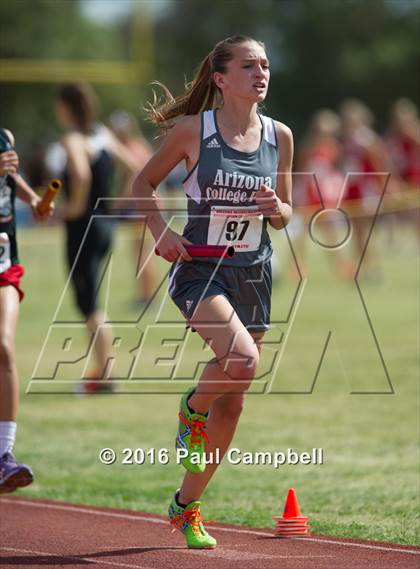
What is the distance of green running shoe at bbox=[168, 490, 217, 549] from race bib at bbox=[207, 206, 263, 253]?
47.9 inches

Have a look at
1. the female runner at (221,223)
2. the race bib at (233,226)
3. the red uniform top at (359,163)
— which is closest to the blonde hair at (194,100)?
the female runner at (221,223)

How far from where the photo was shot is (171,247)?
5.83 m

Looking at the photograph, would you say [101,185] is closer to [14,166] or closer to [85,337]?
[85,337]

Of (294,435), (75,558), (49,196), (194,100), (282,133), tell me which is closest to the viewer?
(75,558)

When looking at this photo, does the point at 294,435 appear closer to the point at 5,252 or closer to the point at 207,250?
the point at 5,252

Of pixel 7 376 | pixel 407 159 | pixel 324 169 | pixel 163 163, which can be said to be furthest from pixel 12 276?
pixel 407 159

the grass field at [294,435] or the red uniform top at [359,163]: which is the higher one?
the red uniform top at [359,163]

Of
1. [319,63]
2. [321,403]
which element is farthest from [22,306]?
[319,63]

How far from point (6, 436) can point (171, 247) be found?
5.12ft

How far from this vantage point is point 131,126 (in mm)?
18391

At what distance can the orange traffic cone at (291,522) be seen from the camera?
623 centimetres

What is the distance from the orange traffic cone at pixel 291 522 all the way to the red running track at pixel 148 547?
7 centimetres

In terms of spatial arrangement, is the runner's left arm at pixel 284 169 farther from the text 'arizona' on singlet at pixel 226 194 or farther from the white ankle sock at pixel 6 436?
Result: the white ankle sock at pixel 6 436

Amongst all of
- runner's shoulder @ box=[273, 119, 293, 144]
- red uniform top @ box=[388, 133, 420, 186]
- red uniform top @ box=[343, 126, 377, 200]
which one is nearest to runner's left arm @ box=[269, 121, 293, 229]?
runner's shoulder @ box=[273, 119, 293, 144]
